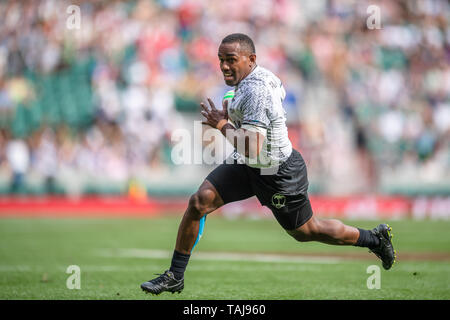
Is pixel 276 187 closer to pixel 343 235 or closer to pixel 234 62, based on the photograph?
pixel 343 235

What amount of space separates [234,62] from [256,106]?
49 cm

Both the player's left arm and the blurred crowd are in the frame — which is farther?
the blurred crowd

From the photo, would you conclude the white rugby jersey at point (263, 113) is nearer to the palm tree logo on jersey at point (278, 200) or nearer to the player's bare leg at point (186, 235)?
the palm tree logo on jersey at point (278, 200)

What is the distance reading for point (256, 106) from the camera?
603 cm

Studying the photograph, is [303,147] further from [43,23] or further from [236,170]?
[236,170]

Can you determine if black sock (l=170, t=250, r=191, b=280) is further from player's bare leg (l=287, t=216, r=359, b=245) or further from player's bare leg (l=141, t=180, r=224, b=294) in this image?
player's bare leg (l=287, t=216, r=359, b=245)

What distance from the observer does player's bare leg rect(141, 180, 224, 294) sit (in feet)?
20.7

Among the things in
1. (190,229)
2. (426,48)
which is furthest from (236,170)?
(426,48)

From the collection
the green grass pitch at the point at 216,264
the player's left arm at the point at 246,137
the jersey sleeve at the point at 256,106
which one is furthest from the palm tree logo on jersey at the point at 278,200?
the green grass pitch at the point at 216,264

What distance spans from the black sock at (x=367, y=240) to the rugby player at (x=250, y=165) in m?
0.31

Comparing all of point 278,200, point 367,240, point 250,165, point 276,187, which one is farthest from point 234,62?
point 367,240

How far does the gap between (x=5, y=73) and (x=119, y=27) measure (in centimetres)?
397

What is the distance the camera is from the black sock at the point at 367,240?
685cm

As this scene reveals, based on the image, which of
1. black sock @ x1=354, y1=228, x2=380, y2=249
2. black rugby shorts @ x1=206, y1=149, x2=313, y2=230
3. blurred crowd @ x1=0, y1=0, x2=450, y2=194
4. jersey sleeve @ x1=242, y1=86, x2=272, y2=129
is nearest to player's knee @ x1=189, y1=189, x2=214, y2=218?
black rugby shorts @ x1=206, y1=149, x2=313, y2=230
